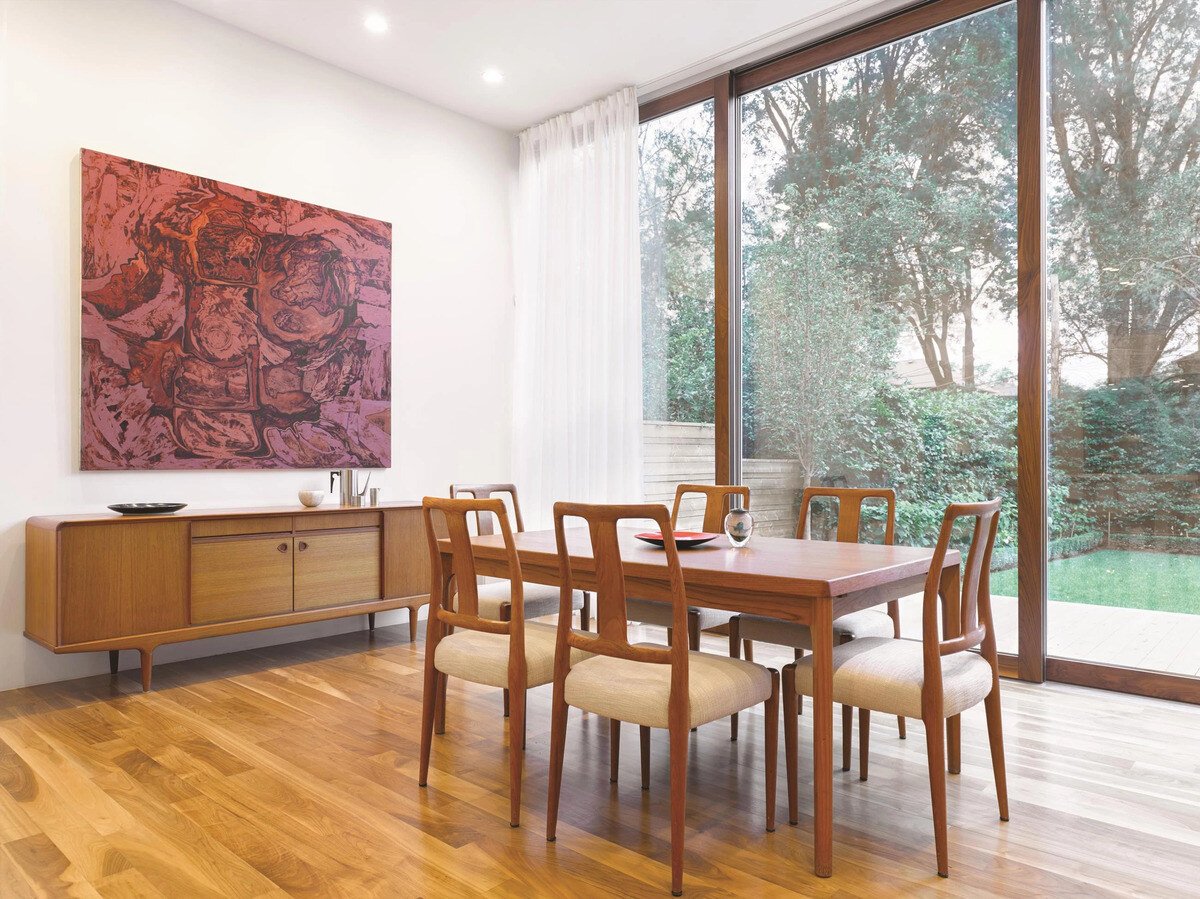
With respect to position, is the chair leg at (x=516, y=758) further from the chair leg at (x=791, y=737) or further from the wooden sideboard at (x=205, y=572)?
the wooden sideboard at (x=205, y=572)

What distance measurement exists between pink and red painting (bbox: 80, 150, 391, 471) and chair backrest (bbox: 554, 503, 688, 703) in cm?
269

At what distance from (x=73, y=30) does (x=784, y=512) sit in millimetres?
4180

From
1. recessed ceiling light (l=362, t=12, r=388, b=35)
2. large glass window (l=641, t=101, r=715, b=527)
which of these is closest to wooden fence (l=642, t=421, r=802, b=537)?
large glass window (l=641, t=101, r=715, b=527)

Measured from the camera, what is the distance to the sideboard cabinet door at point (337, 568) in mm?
4020

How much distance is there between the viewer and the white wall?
140 inches

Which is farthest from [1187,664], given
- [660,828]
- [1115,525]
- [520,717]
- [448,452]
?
[448,452]

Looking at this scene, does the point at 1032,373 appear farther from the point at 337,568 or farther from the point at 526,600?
the point at 337,568

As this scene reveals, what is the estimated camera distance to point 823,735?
1.98 metres

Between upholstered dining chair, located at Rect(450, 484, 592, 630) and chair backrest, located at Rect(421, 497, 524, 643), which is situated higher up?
chair backrest, located at Rect(421, 497, 524, 643)

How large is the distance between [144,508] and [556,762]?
8.17 ft

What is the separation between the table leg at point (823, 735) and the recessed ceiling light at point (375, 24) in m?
3.81

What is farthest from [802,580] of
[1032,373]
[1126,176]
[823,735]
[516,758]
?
[1126,176]

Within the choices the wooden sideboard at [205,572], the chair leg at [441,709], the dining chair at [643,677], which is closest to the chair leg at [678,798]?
the dining chair at [643,677]

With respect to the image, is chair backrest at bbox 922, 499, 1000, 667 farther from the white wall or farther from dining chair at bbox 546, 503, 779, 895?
the white wall
